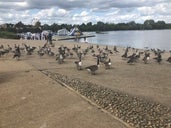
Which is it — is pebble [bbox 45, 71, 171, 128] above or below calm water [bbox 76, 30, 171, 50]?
above

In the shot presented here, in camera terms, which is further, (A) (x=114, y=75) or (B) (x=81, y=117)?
(A) (x=114, y=75)

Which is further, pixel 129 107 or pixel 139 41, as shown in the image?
pixel 139 41

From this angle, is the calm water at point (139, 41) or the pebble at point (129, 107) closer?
the pebble at point (129, 107)

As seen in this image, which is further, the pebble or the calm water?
the calm water

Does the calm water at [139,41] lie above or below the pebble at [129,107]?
below

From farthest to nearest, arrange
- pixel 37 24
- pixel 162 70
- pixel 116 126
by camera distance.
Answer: pixel 37 24
pixel 162 70
pixel 116 126

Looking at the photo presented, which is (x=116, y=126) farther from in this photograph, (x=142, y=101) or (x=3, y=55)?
(x=3, y=55)

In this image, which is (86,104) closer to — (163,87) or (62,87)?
(62,87)

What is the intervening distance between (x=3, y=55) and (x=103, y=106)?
22.5 m

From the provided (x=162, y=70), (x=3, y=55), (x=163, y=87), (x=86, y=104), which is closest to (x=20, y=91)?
(x=86, y=104)

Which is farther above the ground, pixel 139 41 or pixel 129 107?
pixel 129 107

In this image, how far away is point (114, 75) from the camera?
22.1 meters

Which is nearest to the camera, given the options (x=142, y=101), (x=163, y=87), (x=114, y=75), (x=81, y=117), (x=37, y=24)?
(x=81, y=117)

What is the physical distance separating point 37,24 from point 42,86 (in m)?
112
